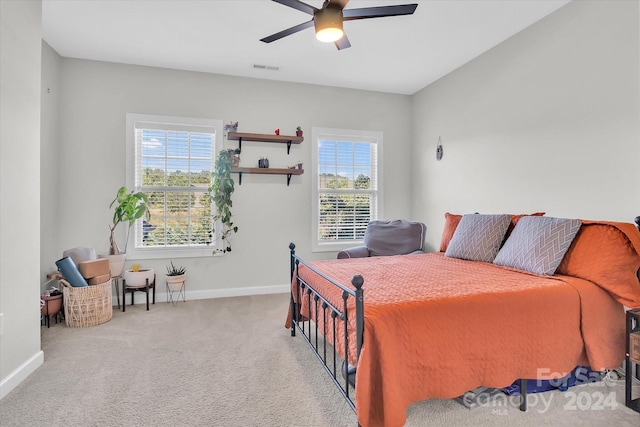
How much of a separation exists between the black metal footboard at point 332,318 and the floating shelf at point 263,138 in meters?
1.86

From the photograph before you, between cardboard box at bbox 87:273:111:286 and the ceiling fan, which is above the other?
the ceiling fan

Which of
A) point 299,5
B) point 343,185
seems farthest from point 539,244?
point 343,185

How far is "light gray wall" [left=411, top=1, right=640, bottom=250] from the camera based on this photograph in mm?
2486

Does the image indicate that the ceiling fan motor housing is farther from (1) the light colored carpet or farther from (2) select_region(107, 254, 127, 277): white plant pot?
(2) select_region(107, 254, 127, 277): white plant pot

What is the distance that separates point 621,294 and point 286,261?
3388mm

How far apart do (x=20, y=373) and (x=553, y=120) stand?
4428 millimetres

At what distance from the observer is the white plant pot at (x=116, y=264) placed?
371 cm

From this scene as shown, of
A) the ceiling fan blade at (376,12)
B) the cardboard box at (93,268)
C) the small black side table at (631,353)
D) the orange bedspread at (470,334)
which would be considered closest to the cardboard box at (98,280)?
the cardboard box at (93,268)

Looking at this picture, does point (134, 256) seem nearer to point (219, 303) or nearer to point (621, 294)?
point (219, 303)

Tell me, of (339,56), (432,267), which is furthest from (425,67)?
(432,267)

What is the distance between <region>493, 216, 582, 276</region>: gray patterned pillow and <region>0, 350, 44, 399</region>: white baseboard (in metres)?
3.40

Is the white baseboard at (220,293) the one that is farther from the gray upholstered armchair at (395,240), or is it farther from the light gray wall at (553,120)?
the light gray wall at (553,120)

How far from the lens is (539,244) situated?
7.94 ft

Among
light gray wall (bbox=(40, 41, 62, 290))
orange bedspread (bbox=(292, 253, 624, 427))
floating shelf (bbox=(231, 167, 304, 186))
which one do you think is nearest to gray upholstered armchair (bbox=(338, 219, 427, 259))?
floating shelf (bbox=(231, 167, 304, 186))
